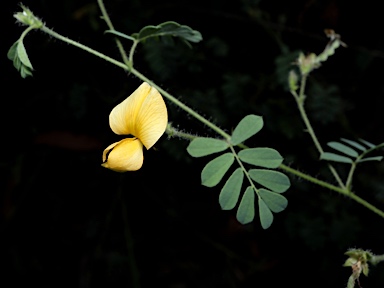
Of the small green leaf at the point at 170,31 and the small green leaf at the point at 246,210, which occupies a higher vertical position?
the small green leaf at the point at 170,31

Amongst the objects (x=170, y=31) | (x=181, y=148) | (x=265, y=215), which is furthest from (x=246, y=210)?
(x=181, y=148)

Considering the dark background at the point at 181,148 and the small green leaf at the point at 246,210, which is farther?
the dark background at the point at 181,148

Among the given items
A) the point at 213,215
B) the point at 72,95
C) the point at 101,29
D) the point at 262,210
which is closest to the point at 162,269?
the point at 213,215

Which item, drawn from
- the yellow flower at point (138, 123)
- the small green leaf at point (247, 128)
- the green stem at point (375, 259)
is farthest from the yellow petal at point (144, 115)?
the green stem at point (375, 259)

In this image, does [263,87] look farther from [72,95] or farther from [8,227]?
[8,227]

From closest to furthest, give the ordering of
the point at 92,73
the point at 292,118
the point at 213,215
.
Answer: the point at 292,118 < the point at 92,73 < the point at 213,215

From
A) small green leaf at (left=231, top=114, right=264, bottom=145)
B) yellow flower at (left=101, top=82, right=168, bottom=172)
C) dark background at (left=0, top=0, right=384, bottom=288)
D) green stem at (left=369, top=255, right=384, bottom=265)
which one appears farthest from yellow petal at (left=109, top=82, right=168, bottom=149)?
dark background at (left=0, top=0, right=384, bottom=288)

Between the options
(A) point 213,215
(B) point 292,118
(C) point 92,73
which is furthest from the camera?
(A) point 213,215

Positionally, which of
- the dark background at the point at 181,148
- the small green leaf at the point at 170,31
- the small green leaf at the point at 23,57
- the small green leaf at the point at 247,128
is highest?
the dark background at the point at 181,148

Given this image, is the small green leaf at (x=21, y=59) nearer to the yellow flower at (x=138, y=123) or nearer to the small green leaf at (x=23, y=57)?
the small green leaf at (x=23, y=57)
